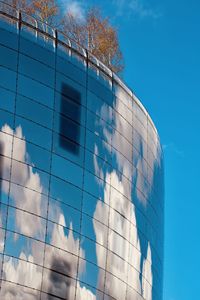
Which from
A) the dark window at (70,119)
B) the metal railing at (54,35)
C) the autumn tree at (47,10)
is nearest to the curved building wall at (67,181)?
the dark window at (70,119)

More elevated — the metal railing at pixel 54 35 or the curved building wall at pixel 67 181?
the metal railing at pixel 54 35

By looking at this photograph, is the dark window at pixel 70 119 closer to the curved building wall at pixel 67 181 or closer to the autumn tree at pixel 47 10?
the curved building wall at pixel 67 181

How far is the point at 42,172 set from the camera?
43.7 metres

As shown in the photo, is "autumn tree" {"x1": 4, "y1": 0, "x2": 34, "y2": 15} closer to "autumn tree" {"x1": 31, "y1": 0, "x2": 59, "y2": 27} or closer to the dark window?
"autumn tree" {"x1": 31, "y1": 0, "x2": 59, "y2": 27}

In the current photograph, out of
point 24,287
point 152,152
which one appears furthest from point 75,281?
point 152,152

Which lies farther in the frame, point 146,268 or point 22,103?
point 146,268

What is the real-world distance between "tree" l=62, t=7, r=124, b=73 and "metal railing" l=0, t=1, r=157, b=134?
10.1 m

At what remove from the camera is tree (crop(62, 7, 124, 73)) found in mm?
62062

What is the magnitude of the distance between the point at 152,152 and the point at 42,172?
43.4 feet

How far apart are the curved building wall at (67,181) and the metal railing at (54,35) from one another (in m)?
0.37

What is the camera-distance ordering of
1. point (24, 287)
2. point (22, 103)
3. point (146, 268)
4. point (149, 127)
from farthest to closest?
point (149, 127) → point (146, 268) → point (22, 103) → point (24, 287)

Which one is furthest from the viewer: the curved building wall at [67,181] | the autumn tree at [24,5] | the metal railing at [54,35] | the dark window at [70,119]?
the autumn tree at [24,5]

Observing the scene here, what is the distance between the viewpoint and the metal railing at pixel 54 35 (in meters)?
46.7

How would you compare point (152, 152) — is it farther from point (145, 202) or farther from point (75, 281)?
point (75, 281)
